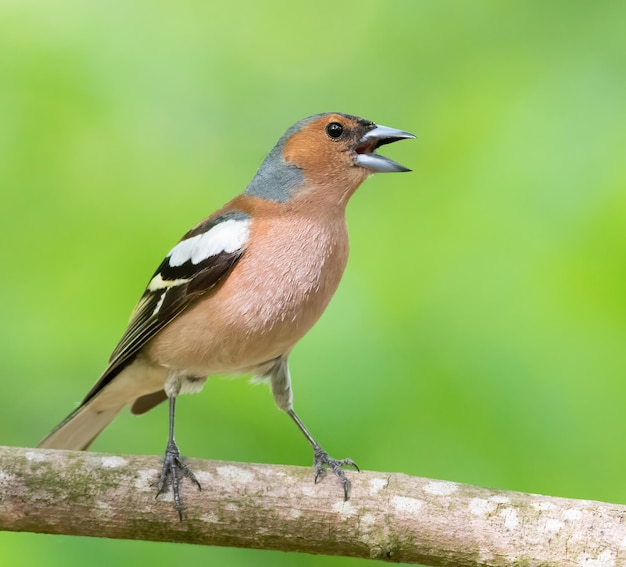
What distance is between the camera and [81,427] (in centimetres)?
443

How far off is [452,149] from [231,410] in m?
2.00

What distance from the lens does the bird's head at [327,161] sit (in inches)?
Result: 157

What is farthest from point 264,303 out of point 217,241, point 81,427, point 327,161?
point 81,427

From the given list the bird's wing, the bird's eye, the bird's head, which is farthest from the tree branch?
the bird's eye

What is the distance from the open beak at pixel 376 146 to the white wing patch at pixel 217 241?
0.62 metres

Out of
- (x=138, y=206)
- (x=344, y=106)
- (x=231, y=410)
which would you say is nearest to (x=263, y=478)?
(x=231, y=410)

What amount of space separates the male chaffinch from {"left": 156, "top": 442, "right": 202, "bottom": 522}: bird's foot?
12 mm

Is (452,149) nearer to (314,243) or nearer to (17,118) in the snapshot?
(314,243)

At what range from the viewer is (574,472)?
4395 millimetres

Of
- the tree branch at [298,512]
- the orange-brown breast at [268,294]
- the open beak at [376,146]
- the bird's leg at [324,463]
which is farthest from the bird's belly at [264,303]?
the tree branch at [298,512]

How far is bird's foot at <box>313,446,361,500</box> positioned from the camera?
350cm

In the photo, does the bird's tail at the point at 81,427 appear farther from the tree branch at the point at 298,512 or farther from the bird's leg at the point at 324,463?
the bird's leg at the point at 324,463

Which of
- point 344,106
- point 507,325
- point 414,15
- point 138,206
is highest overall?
point 414,15

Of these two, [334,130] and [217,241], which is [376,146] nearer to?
[334,130]
